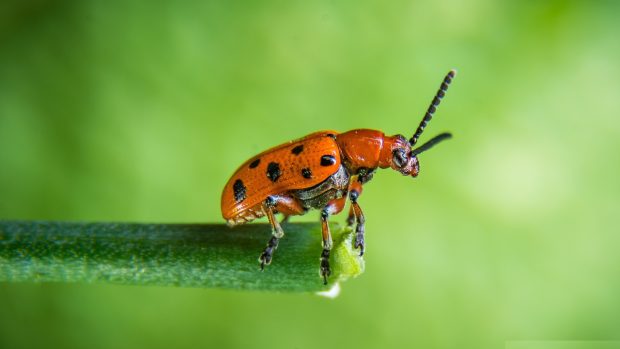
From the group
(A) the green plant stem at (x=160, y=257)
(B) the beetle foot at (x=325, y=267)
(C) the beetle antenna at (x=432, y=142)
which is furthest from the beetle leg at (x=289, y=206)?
(B) the beetle foot at (x=325, y=267)

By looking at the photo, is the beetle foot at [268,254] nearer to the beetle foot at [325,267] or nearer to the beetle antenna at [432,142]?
the beetle foot at [325,267]

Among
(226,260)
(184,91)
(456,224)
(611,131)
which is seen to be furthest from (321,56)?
(226,260)

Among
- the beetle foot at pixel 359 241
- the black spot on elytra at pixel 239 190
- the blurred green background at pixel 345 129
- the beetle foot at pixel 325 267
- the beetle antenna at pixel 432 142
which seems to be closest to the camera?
the beetle foot at pixel 325 267

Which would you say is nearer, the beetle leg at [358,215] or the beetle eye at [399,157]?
the beetle leg at [358,215]

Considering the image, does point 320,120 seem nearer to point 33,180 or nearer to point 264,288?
point 33,180

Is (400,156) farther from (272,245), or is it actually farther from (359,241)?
(272,245)

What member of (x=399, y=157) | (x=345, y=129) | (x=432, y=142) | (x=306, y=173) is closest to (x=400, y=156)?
(x=399, y=157)

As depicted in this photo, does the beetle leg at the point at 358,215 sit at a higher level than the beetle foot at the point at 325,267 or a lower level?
higher
